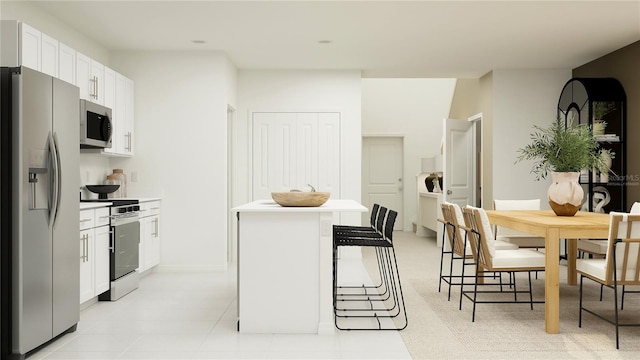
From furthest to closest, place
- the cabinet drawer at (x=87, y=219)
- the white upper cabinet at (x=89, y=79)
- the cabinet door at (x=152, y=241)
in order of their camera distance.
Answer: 1. the cabinet door at (x=152, y=241)
2. the white upper cabinet at (x=89, y=79)
3. the cabinet drawer at (x=87, y=219)

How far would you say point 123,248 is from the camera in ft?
16.5

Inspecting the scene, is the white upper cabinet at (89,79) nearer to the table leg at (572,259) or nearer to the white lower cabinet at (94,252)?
the white lower cabinet at (94,252)

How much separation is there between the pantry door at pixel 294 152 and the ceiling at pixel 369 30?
696 millimetres

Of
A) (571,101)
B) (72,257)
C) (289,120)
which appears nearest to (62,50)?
(72,257)

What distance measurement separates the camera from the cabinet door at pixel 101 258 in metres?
4.56

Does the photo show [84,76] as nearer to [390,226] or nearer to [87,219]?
[87,219]

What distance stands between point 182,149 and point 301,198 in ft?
9.59

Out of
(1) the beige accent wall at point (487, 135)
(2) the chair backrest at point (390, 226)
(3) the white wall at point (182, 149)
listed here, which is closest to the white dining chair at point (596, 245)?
(2) the chair backrest at point (390, 226)

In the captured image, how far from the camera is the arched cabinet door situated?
6262mm

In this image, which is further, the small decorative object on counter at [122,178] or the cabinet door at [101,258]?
the small decorative object on counter at [122,178]

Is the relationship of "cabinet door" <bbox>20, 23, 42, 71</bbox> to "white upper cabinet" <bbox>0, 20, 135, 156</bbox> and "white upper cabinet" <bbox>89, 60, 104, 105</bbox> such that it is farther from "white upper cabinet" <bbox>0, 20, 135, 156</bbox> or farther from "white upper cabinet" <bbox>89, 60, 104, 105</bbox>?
"white upper cabinet" <bbox>89, 60, 104, 105</bbox>

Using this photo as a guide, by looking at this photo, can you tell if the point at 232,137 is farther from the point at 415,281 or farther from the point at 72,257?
the point at 72,257

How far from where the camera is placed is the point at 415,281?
573 cm

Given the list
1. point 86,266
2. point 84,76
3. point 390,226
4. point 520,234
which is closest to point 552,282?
point 390,226
